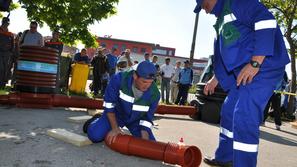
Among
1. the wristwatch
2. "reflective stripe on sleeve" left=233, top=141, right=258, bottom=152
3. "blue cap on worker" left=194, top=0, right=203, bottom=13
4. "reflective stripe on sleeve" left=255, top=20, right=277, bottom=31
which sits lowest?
"reflective stripe on sleeve" left=233, top=141, right=258, bottom=152

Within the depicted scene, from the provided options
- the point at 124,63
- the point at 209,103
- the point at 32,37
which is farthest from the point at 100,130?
the point at 124,63

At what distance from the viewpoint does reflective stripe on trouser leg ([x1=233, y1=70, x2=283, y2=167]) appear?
311 cm

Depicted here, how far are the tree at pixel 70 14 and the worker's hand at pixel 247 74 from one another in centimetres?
997

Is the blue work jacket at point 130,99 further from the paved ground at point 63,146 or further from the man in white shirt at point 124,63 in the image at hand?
the man in white shirt at point 124,63

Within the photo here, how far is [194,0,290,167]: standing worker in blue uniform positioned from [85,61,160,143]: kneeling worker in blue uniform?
3.64 feet

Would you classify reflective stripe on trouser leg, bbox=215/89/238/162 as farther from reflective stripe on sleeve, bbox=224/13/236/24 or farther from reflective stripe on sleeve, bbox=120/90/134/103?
reflective stripe on sleeve, bbox=120/90/134/103

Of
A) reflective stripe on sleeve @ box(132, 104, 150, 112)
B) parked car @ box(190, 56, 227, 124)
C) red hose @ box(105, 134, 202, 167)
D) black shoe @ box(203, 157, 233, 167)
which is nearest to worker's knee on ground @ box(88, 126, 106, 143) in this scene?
red hose @ box(105, 134, 202, 167)

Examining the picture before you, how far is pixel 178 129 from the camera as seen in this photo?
23.1 feet

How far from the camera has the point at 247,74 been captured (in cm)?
310

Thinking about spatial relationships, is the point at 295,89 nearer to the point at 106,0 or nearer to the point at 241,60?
the point at 106,0

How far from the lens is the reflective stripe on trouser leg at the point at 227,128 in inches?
141

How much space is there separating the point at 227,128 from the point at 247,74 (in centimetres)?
79

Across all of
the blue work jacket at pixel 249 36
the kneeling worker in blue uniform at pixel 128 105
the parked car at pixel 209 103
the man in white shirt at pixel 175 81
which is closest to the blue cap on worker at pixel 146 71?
the kneeling worker in blue uniform at pixel 128 105

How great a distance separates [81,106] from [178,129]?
6.83 ft
